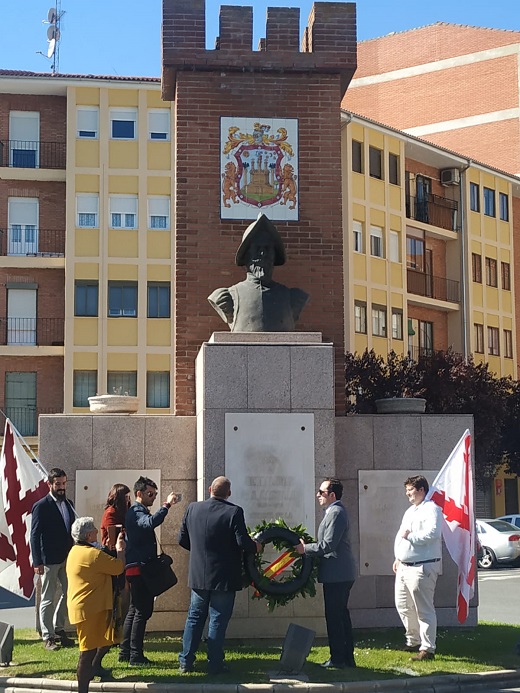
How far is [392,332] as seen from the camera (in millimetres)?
48875

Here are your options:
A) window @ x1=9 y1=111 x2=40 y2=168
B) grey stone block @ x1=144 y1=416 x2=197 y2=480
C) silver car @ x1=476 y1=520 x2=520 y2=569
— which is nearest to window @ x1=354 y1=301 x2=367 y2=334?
window @ x1=9 y1=111 x2=40 y2=168

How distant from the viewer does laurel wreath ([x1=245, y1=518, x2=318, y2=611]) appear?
38.7ft

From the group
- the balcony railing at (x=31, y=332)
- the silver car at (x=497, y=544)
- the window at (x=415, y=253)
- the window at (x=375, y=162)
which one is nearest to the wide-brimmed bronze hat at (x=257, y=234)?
the silver car at (x=497, y=544)

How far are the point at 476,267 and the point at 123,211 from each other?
57.1 ft

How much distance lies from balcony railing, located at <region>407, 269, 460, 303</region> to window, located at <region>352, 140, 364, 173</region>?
5.64m

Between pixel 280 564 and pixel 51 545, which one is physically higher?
pixel 51 545

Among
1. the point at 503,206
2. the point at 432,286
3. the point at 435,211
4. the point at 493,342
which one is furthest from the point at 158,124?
the point at 493,342

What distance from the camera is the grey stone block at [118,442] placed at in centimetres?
1434

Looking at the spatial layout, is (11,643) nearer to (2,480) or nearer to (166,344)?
(2,480)

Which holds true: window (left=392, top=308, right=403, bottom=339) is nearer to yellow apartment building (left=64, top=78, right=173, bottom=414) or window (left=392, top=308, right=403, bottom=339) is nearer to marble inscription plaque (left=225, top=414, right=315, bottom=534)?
yellow apartment building (left=64, top=78, right=173, bottom=414)

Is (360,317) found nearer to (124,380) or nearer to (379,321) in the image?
(379,321)

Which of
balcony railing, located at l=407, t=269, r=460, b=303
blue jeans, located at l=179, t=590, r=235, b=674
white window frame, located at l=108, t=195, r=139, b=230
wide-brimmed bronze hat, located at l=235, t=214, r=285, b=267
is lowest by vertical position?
blue jeans, located at l=179, t=590, r=235, b=674

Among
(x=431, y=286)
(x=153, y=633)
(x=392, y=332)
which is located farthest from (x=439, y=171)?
(x=153, y=633)

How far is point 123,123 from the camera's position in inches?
1815
